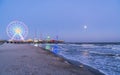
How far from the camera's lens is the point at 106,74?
36.8ft

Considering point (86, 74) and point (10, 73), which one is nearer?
point (10, 73)

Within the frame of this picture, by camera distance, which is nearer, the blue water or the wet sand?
the wet sand

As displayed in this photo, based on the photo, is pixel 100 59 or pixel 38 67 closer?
pixel 38 67

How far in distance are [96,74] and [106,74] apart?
0.81 meters

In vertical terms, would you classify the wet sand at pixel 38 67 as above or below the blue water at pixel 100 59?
above

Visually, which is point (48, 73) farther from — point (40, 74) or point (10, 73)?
point (10, 73)

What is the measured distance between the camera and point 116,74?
37.3 ft

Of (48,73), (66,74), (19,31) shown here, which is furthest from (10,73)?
(19,31)

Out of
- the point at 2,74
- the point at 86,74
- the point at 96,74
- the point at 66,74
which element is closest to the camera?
the point at 2,74

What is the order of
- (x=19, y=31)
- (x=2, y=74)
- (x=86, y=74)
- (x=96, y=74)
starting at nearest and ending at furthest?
(x=2, y=74) → (x=86, y=74) → (x=96, y=74) → (x=19, y=31)

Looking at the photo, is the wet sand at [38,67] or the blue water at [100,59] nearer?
the wet sand at [38,67]

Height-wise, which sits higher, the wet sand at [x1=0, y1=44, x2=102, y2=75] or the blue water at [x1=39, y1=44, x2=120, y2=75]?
the wet sand at [x1=0, y1=44, x2=102, y2=75]

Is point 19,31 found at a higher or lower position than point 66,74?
higher

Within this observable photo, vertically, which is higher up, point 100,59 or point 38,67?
point 38,67
